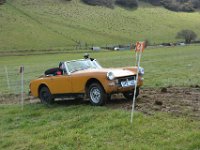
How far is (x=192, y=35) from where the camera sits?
390 feet

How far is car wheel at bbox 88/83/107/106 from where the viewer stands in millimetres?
13555

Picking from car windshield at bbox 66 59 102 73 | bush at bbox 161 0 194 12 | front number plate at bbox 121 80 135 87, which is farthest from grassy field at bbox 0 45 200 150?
bush at bbox 161 0 194 12

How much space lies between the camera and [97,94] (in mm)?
13719

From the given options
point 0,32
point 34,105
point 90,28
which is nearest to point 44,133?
point 34,105

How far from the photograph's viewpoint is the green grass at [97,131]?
927 centimetres

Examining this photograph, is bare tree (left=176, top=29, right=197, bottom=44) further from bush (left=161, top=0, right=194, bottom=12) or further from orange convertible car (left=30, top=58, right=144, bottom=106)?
orange convertible car (left=30, top=58, right=144, bottom=106)

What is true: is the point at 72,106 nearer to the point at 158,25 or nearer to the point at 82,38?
the point at 82,38

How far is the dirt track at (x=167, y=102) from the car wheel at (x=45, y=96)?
1.30 feet

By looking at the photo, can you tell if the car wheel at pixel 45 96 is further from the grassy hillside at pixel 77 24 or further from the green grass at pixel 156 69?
the grassy hillside at pixel 77 24

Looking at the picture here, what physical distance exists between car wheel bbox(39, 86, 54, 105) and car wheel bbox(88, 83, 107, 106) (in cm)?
222

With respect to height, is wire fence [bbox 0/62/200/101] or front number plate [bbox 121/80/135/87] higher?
front number plate [bbox 121/80/135/87]

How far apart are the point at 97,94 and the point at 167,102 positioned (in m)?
2.14

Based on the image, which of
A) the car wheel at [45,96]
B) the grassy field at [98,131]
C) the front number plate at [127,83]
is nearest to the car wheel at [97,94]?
the grassy field at [98,131]

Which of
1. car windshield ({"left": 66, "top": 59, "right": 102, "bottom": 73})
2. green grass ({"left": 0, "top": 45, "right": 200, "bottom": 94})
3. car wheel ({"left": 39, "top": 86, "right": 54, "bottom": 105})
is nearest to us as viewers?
car windshield ({"left": 66, "top": 59, "right": 102, "bottom": 73})
